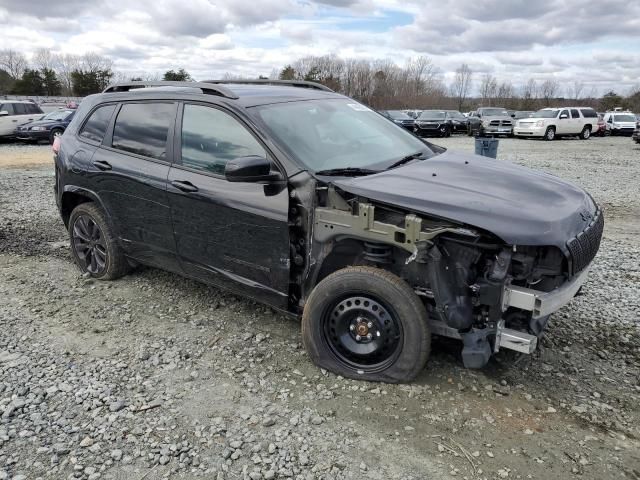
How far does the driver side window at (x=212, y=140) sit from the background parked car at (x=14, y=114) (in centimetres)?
1965

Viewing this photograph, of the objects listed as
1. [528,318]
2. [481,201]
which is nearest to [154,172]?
[481,201]

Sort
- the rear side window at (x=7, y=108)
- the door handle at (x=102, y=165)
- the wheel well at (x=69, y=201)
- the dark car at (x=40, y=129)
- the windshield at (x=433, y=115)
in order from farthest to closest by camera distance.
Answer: the windshield at (x=433, y=115), the rear side window at (x=7, y=108), the dark car at (x=40, y=129), the wheel well at (x=69, y=201), the door handle at (x=102, y=165)

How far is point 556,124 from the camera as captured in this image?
2680 centimetres

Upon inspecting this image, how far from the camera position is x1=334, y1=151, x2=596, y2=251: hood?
9.48 ft

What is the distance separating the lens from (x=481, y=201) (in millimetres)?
3066

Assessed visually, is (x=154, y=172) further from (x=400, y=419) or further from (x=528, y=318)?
(x=528, y=318)

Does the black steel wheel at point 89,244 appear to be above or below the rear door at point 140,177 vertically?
below

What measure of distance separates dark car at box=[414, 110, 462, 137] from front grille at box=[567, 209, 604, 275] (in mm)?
25060

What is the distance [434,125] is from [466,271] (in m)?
26.1

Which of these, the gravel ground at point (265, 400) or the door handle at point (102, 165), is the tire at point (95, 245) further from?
the door handle at point (102, 165)

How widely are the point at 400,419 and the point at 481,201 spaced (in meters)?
1.36

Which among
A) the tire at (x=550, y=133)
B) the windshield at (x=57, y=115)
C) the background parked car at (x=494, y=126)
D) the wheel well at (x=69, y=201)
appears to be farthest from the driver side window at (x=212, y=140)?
the tire at (x=550, y=133)

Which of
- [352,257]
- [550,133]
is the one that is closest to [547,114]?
[550,133]

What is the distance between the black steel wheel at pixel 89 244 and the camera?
198 inches
